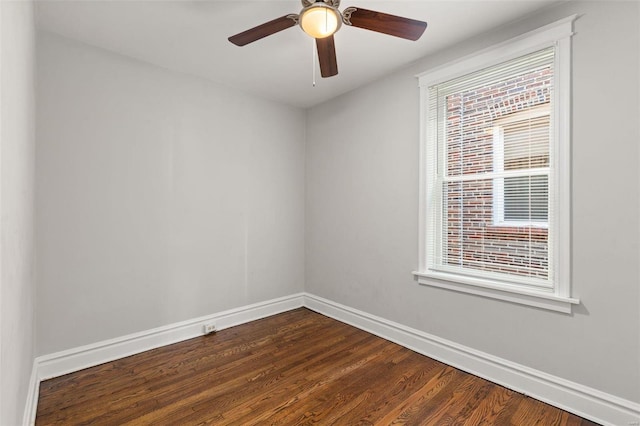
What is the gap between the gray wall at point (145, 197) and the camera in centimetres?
243

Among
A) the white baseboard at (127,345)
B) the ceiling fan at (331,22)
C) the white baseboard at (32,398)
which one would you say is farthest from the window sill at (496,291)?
the white baseboard at (32,398)

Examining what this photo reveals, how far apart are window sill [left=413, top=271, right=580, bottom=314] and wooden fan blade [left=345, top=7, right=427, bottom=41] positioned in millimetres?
1823

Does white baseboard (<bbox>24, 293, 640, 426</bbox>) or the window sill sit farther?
the window sill

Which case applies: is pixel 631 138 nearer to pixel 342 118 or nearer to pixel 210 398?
pixel 342 118

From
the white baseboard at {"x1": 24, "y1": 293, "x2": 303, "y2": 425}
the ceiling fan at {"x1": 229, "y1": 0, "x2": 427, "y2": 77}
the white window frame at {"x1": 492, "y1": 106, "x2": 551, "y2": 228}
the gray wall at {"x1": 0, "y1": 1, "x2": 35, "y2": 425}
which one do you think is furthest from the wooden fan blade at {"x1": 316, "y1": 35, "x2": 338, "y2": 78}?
the white baseboard at {"x1": 24, "y1": 293, "x2": 303, "y2": 425}

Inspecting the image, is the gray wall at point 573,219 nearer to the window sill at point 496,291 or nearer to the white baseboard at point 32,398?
the window sill at point 496,291

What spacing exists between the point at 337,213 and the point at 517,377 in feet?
7.31

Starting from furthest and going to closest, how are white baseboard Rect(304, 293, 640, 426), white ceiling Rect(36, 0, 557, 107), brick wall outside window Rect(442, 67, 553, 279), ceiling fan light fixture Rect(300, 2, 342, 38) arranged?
1. brick wall outside window Rect(442, 67, 553, 279)
2. white ceiling Rect(36, 0, 557, 107)
3. white baseboard Rect(304, 293, 640, 426)
4. ceiling fan light fixture Rect(300, 2, 342, 38)

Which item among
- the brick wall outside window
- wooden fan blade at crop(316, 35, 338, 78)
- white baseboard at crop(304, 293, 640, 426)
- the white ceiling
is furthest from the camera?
the brick wall outside window

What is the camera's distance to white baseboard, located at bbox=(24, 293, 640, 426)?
190cm

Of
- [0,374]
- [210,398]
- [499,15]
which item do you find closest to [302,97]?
[499,15]

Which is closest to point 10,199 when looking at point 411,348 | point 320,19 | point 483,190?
point 320,19

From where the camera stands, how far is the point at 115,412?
1998 millimetres

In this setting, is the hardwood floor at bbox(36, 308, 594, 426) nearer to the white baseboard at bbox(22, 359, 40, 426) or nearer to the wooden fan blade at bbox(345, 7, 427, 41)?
the white baseboard at bbox(22, 359, 40, 426)
